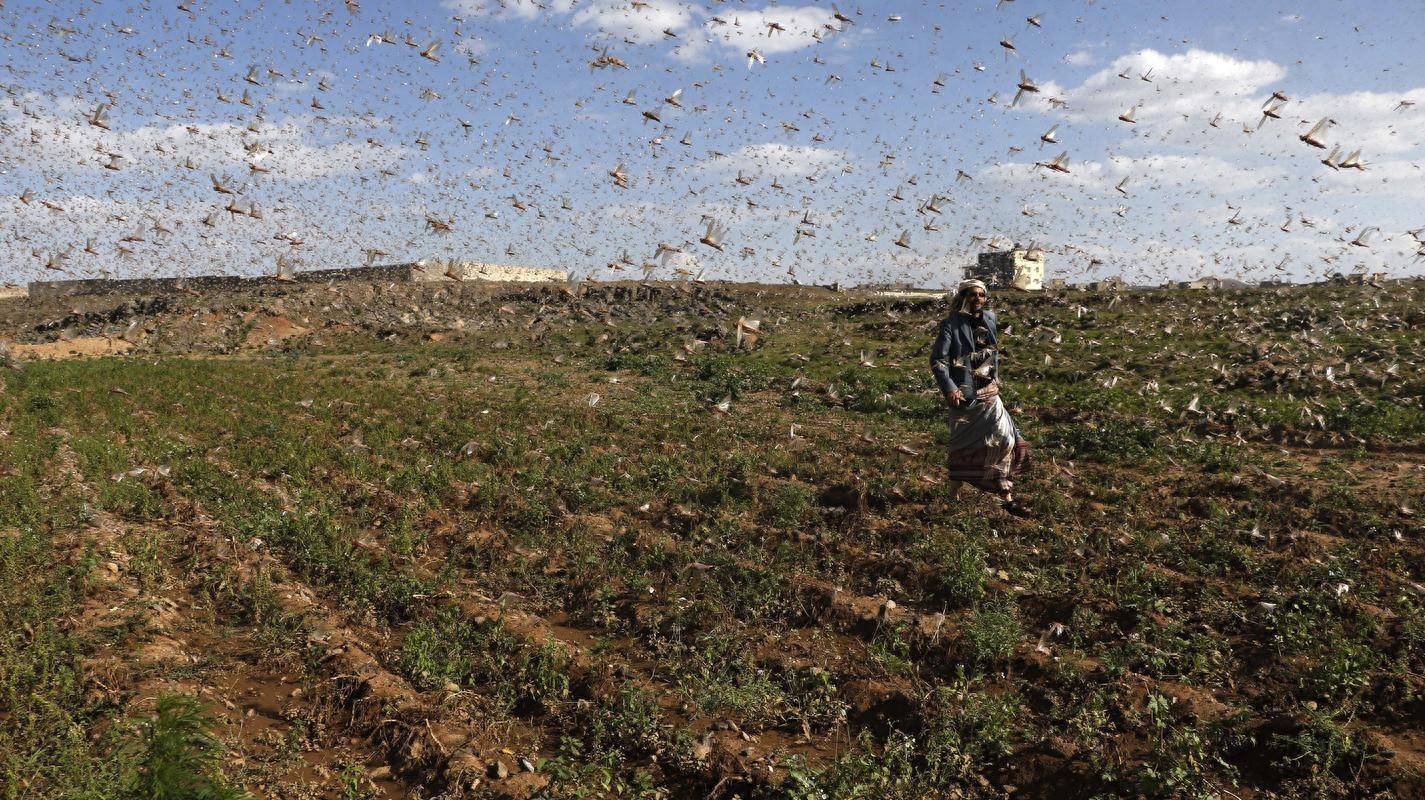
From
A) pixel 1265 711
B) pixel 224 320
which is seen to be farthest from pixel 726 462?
pixel 224 320

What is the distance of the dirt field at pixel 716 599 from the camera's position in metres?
4.65

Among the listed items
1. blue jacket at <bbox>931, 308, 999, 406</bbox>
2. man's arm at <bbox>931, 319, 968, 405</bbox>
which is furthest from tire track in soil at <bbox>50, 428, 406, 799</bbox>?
blue jacket at <bbox>931, 308, 999, 406</bbox>

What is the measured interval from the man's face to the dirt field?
240cm

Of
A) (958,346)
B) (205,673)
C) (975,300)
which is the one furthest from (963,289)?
(205,673)

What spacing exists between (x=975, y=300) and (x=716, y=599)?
461 cm

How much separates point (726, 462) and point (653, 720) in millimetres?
6579

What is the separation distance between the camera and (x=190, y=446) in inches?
475

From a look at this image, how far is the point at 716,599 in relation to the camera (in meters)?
6.92

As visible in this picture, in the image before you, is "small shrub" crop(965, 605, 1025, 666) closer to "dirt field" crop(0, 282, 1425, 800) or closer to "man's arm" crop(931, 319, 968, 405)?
"dirt field" crop(0, 282, 1425, 800)

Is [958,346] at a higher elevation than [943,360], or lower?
higher

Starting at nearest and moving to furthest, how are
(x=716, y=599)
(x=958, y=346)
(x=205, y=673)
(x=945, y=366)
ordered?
→ (x=205, y=673) < (x=716, y=599) < (x=945, y=366) < (x=958, y=346)

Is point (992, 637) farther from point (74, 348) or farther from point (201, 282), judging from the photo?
point (201, 282)

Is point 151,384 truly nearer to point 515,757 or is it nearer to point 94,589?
point 94,589

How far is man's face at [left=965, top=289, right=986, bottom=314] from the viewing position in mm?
8766
